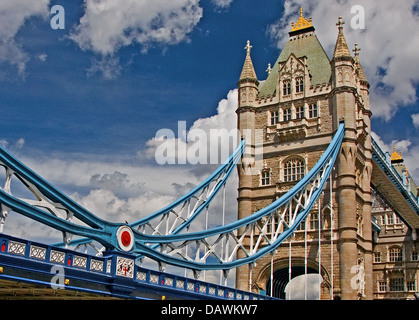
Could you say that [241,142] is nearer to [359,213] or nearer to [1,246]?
[359,213]

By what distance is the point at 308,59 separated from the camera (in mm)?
39469

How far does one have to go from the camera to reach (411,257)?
51.0 metres

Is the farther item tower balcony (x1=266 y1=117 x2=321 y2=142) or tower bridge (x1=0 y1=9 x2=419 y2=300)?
tower balcony (x1=266 y1=117 x2=321 y2=142)

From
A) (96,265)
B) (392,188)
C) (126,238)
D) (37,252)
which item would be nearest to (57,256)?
(37,252)

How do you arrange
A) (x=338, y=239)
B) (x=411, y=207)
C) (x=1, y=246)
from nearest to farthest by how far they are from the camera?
1. (x=1, y=246)
2. (x=338, y=239)
3. (x=411, y=207)

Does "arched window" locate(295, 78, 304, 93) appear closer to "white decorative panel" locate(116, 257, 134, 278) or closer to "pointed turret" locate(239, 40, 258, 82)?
"pointed turret" locate(239, 40, 258, 82)

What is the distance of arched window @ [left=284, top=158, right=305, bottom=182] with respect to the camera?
36406mm

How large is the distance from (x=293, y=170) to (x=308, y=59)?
8030mm

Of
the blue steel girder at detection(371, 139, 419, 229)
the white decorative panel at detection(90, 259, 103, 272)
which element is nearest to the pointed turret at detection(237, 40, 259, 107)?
the blue steel girder at detection(371, 139, 419, 229)

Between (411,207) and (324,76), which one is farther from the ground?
(324,76)
